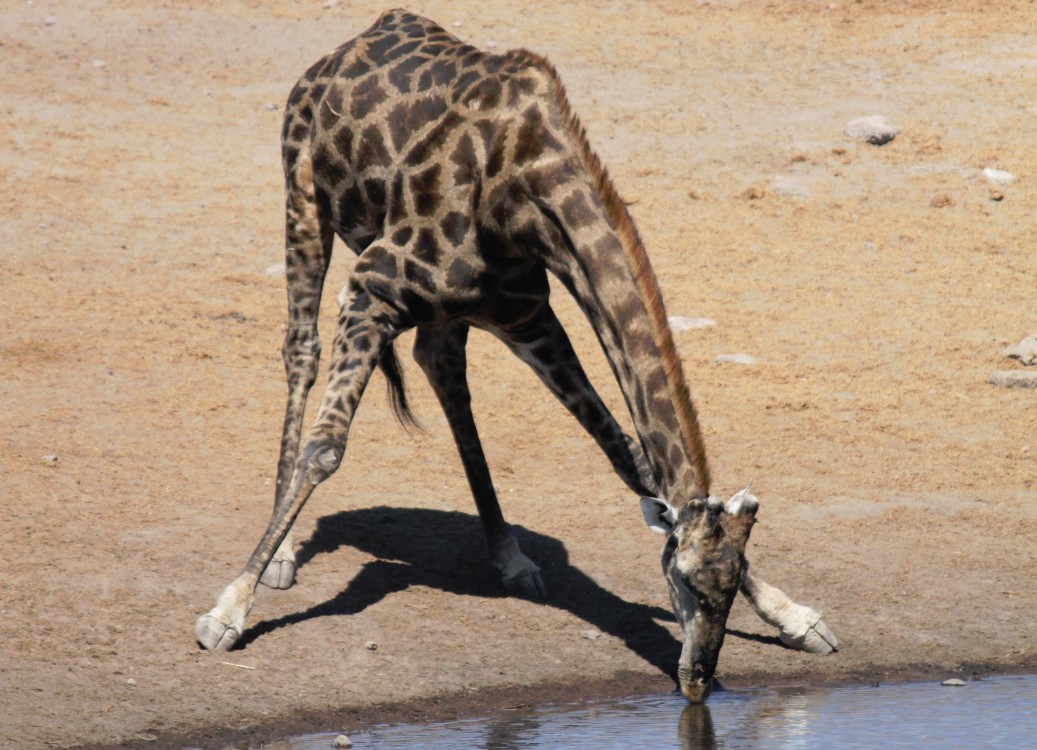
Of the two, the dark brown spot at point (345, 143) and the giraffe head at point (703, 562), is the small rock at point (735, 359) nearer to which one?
the dark brown spot at point (345, 143)

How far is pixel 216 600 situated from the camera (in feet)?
22.1

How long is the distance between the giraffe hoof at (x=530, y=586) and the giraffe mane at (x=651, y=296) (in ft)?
5.37

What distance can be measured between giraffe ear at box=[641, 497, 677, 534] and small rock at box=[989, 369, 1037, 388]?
520 cm

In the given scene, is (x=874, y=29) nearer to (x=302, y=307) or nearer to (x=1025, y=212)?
(x=1025, y=212)

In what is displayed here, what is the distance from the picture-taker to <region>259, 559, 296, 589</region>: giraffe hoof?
7.06m

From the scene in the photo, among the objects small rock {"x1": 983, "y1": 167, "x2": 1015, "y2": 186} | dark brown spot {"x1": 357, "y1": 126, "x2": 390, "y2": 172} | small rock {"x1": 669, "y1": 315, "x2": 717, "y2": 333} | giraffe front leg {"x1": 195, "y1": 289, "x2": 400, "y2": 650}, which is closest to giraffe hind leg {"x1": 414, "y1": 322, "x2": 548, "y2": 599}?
giraffe front leg {"x1": 195, "y1": 289, "x2": 400, "y2": 650}

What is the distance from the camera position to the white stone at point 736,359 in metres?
10.8

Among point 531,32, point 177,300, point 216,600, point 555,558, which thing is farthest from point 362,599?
point 531,32

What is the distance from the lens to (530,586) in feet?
24.0

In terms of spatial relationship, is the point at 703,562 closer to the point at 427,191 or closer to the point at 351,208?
the point at 427,191

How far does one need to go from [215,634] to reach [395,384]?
2318 millimetres

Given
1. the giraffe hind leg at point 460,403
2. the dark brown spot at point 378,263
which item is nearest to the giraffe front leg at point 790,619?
the giraffe hind leg at point 460,403

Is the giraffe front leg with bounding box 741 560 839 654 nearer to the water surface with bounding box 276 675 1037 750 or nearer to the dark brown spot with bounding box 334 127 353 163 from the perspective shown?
the water surface with bounding box 276 675 1037 750

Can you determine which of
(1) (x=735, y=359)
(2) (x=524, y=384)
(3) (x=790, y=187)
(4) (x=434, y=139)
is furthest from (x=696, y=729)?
(3) (x=790, y=187)
